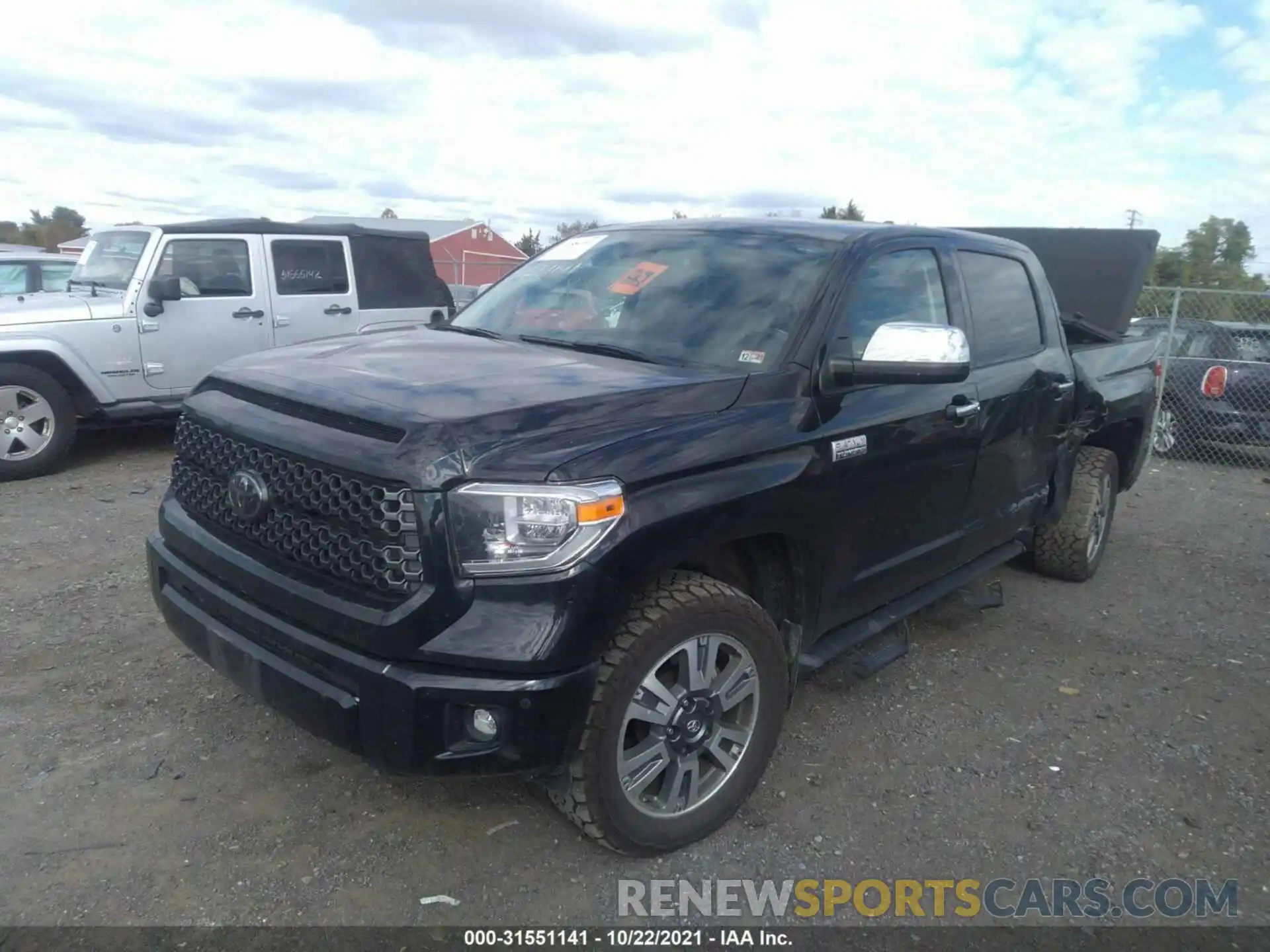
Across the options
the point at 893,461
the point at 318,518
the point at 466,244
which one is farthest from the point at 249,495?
the point at 466,244

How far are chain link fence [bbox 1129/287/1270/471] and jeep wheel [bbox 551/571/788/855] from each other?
8469 millimetres

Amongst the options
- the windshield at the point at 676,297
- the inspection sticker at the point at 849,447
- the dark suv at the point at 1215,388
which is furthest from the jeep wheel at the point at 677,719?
the dark suv at the point at 1215,388

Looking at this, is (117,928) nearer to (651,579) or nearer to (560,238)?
(651,579)

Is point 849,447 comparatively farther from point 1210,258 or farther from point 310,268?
point 1210,258

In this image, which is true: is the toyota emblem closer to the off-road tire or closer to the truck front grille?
the truck front grille

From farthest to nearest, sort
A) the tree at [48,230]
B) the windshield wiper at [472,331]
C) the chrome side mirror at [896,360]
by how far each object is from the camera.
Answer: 1. the tree at [48,230]
2. the windshield wiper at [472,331]
3. the chrome side mirror at [896,360]

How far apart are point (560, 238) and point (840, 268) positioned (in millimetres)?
1624

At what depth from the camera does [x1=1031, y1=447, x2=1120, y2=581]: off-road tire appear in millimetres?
5570

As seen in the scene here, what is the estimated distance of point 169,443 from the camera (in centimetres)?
868

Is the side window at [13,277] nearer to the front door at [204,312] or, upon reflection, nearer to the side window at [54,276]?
the side window at [54,276]

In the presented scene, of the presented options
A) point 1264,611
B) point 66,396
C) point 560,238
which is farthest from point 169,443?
point 1264,611

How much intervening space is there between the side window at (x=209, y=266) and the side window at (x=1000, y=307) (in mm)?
6232

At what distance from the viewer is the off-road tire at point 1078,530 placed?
5570 mm

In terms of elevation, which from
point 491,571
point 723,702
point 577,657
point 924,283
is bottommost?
point 723,702
